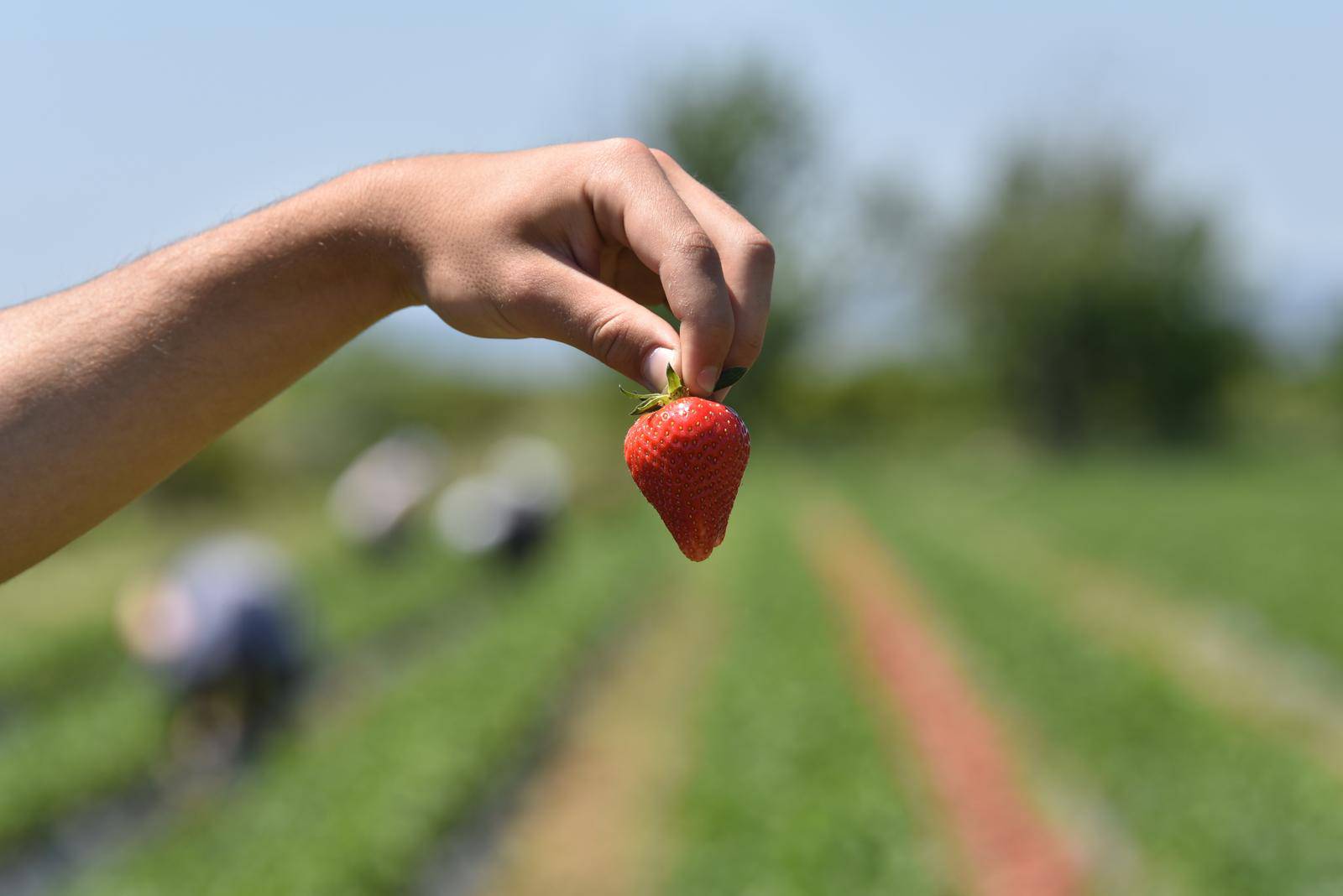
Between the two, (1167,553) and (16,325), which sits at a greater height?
(16,325)

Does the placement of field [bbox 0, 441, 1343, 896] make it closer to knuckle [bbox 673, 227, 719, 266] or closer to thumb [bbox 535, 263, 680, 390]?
thumb [bbox 535, 263, 680, 390]

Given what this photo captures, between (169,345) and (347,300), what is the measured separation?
0.69 ft

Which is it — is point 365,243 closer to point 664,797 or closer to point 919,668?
point 664,797

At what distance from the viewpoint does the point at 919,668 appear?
1060 cm

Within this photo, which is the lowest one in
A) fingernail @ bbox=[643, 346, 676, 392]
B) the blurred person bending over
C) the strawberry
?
the blurred person bending over

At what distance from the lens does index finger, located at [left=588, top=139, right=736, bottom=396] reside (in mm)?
1077

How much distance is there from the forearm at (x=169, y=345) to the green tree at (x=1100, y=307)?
153ft

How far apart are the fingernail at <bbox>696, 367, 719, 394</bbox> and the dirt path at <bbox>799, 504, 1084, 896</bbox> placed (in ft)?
17.0

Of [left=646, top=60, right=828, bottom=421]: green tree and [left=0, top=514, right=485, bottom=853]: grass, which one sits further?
[left=646, top=60, right=828, bottom=421]: green tree

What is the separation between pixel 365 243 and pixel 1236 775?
6926 mm

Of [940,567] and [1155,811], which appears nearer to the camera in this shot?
[1155,811]

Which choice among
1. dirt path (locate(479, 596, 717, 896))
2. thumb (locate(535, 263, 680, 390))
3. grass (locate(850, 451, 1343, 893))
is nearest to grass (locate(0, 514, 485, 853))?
dirt path (locate(479, 596, 717, 896))

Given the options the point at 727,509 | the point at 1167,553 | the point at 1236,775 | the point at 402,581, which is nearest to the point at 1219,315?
the point at 1167,553

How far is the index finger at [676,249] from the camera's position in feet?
3.53
